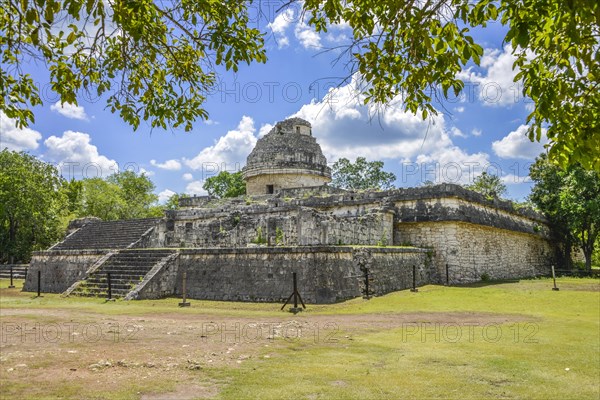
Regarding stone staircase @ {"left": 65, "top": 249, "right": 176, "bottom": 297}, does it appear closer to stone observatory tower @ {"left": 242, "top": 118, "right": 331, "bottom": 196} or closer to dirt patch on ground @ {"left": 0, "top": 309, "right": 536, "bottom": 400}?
dirt patch on ground @ {"left": 0, "top": 309, "right": 536, "bottom": 400}

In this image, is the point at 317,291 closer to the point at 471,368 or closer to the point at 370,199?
the point at 471,368

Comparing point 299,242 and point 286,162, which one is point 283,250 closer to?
point 299,242

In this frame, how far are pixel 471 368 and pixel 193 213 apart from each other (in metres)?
18.5

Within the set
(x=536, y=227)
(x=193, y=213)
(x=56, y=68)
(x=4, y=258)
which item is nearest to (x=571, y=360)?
(x=56, y=68)

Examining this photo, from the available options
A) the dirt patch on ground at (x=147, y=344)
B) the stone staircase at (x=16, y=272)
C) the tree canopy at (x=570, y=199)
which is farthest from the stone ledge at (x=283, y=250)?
the stone staircase at (x=16, y=272)

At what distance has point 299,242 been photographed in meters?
15.4

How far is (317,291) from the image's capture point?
Result: 41.3ft

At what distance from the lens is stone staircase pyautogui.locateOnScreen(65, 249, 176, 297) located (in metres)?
15.4

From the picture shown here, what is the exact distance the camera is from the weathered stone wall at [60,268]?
18.2 meters

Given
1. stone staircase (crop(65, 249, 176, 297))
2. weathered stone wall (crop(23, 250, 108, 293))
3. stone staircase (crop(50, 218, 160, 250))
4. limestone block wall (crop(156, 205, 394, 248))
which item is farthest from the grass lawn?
stone staircase (crop(50, 218, 160, 250))

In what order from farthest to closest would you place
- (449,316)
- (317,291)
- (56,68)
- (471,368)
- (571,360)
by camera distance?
1. (317,291)
2. (449,316)
3. (571,360)
4. (471,368)
5. (56,68)

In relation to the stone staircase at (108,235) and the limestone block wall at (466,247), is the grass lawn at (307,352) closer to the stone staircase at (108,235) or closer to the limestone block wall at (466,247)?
the limestone block wall at (466,247)

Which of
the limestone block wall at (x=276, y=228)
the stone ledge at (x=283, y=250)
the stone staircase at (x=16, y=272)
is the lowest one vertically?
the stone staircase at (x=16, y=272)

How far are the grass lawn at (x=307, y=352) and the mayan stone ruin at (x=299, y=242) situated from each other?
57.5 inches
